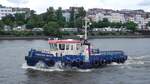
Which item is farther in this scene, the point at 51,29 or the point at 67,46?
the point at 51,29

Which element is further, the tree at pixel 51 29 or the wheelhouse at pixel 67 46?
the tree at pixel 51 29

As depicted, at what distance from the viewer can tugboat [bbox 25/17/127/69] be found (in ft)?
184

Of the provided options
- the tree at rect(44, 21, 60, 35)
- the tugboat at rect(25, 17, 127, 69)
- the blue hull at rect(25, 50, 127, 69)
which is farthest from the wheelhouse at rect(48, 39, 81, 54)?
the tree at rect(44, 21, 60, 35)

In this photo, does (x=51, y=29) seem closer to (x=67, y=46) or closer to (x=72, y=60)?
(x=67, y=46)

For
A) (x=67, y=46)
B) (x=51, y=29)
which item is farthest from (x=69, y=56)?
(x=51, y=29)

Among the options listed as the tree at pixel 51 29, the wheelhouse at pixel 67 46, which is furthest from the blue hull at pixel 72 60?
the tree at pixel 51 29

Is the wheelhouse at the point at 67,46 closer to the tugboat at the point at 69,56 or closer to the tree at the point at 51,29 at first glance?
the tugboat at the point at 69,56

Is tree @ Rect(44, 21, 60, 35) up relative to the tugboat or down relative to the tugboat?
down

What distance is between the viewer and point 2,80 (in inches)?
1978

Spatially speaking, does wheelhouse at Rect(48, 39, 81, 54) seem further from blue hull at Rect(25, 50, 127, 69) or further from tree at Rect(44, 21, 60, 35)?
tree at Rect(44, 21, 60, 35)

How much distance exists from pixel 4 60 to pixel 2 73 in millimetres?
15575

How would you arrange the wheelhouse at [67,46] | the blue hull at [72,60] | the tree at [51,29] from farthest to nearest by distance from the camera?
the tree at [51,29] < the wheelhouse at [67,46] < the blue hull at [72,60]

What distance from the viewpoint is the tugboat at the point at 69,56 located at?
56.0 meters

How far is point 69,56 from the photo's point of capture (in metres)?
56.0
